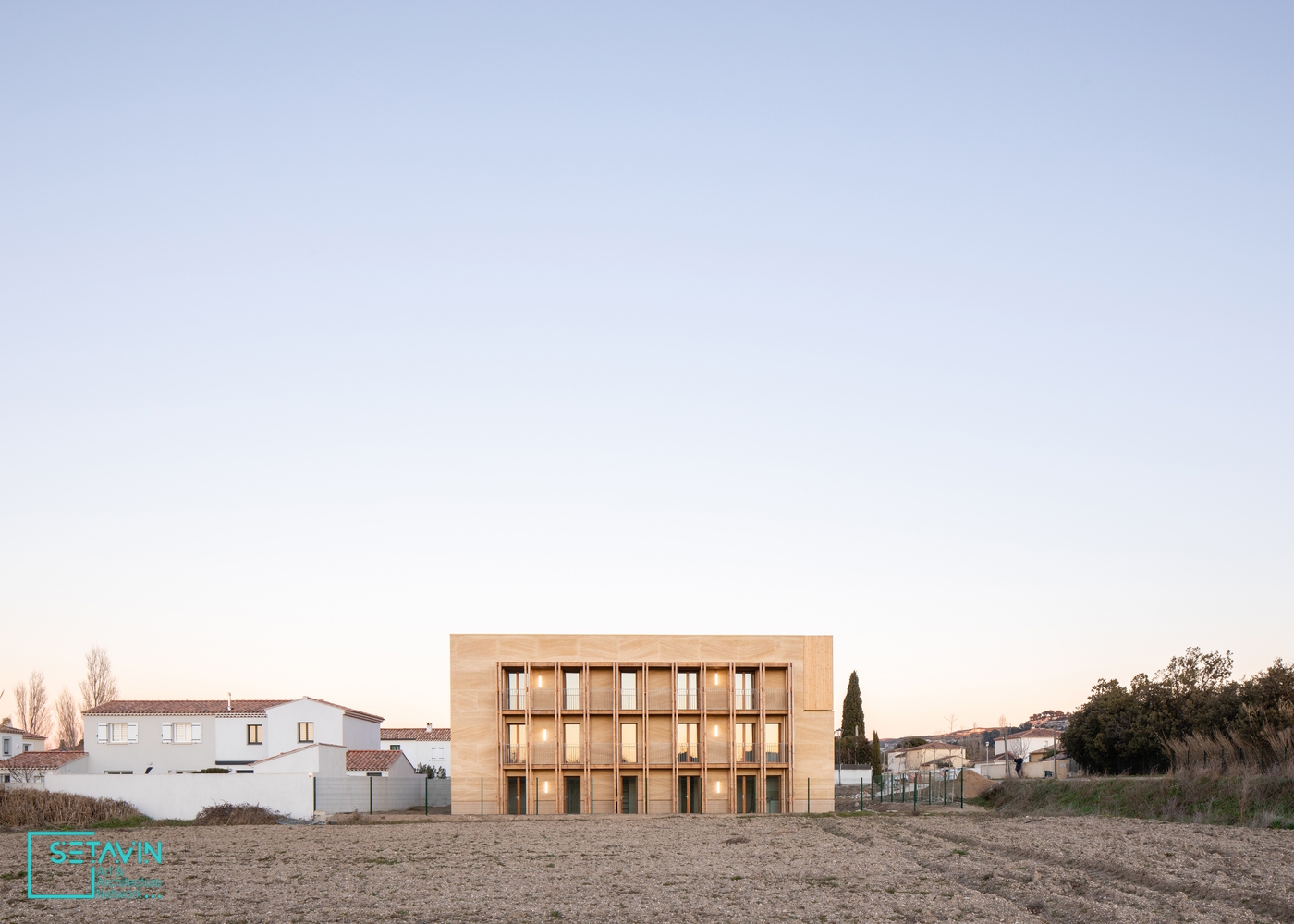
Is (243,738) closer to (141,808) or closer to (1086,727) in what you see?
(141,808)

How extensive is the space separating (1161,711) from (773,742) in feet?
61.6

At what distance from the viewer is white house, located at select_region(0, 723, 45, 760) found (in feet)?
282

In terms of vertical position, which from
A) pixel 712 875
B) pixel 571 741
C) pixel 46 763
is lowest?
pixel 46 763

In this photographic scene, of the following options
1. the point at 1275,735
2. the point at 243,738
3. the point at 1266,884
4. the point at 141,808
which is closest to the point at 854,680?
the point at 243,738

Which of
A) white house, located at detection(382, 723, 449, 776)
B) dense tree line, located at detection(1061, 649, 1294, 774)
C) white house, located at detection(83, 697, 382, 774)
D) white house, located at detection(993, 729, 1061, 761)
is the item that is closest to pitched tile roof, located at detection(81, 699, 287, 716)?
white house, located at detection(83, 697, 382, 774)

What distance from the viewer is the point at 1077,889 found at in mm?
19859

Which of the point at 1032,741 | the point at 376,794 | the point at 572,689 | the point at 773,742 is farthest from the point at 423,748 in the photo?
the point at 1032,741

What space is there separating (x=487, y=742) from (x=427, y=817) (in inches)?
176

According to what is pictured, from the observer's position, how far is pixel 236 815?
131 ft

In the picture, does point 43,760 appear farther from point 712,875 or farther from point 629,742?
point 712,875

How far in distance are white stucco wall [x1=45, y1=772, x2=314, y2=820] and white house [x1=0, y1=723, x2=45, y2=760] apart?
51331mm

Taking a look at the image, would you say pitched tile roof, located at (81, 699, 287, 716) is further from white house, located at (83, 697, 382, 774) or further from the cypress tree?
the cypress tree

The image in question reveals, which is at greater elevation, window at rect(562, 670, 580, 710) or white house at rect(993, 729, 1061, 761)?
window at rect(562, 670, 580, 710)

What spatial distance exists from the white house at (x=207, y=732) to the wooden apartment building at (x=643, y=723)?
20.0 metres
